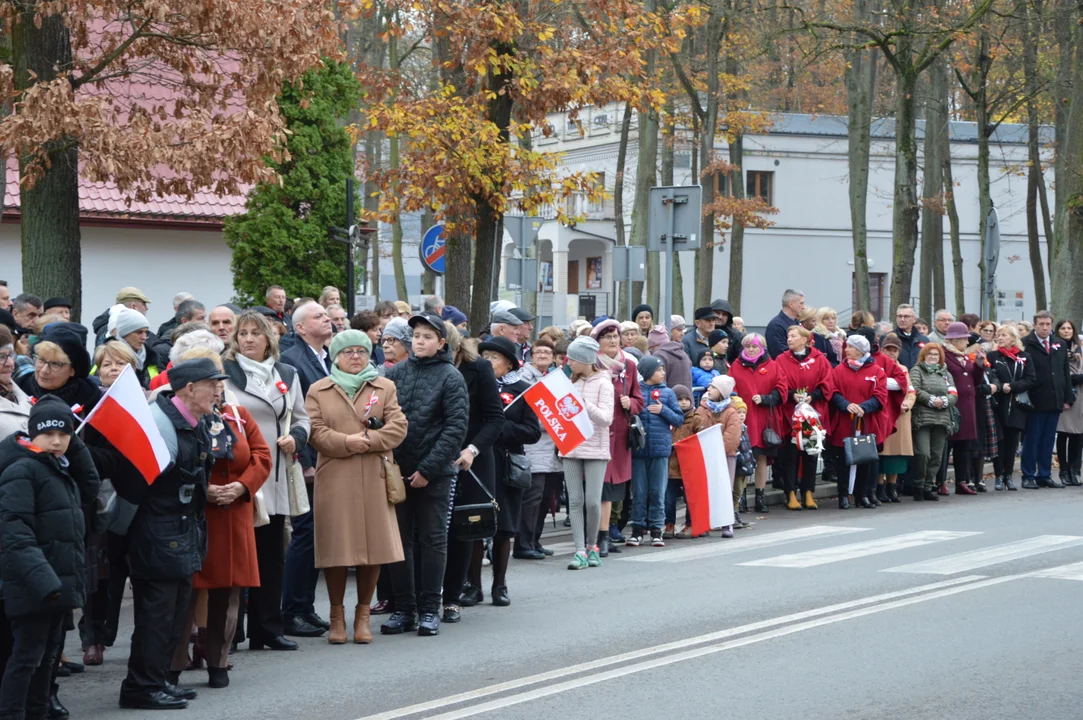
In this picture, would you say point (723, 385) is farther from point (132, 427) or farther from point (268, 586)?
point (132, 427)

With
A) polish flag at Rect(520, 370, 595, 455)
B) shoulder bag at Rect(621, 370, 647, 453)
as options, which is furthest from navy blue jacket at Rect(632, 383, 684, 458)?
polish flag at Rect(520, 370, 595, 455)

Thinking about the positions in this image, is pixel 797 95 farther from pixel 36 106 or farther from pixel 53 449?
pixel 53 449

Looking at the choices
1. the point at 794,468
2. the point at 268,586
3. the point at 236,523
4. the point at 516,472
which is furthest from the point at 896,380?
the point at 236,523

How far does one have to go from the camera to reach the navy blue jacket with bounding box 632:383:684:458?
45.2 feet

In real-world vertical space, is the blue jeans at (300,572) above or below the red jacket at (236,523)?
below

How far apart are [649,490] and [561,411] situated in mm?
2688

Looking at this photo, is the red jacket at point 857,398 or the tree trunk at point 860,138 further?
the tree trunk at point 860,138

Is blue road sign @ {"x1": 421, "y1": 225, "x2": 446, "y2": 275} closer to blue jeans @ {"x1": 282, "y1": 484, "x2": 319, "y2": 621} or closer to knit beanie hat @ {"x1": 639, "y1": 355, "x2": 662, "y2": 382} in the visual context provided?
knit beanie hat @ {"x1": 639, "y1": 355, "x2": 662, "y2": 382}

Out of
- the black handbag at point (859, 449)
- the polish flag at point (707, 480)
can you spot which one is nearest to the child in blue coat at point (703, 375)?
the polish flag at point (707, 480)

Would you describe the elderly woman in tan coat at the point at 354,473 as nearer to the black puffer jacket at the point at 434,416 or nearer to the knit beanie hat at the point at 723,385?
the black puffer jacket at the point at 434,416

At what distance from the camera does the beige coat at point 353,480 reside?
357 inches

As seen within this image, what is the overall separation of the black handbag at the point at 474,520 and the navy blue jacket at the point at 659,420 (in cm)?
389

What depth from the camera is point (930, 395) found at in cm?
1767

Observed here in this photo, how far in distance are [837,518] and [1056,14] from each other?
11.0 metres
